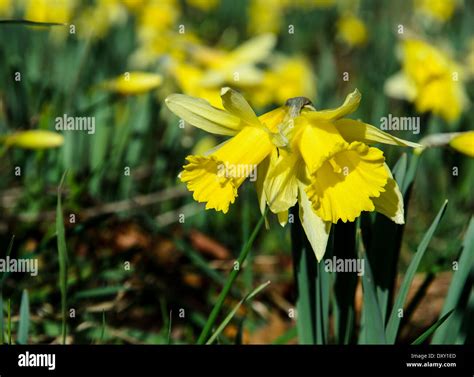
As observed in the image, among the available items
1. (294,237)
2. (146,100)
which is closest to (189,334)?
(294,237)

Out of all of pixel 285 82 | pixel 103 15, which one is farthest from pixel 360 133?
pixel 103 15

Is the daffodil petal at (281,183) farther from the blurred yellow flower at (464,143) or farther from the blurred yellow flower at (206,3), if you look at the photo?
the blurred yellow flower at (206,3)

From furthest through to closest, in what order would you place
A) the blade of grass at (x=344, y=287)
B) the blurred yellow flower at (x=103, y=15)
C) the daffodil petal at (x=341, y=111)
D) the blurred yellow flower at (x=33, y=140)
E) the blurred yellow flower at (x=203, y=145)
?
1. the blurred yellow flower at (x=103, y=15)
2. the blurred yellow flower at (x=203, y=145)
3. the blurred yellow flower at (x=33, y=140)
4. the blade of grass at (x=344, y=287)
5. the daffodil petal at (x=341, y=111)

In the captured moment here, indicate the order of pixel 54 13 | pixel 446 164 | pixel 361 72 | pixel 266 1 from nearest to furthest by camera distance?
1. pixel 446 164
2. pixel 54 13
3. pixel 361 72
4. pixel 266 1

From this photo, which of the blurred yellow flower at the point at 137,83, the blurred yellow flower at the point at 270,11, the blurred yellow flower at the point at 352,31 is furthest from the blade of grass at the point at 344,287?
the blurred yellow flower at the point at 270,11

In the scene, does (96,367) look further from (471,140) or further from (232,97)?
(471,140)

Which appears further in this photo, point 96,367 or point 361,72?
point 361,72

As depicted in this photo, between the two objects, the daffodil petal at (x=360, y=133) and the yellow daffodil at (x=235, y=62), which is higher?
the yellow daffodil at (x=235, y=62)
